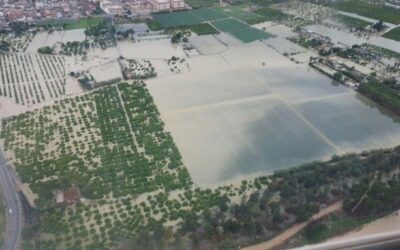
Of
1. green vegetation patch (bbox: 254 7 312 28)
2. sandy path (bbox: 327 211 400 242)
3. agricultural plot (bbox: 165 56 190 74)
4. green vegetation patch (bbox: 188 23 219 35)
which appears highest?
green vegetation patch (bbox: 254 7 312 28)

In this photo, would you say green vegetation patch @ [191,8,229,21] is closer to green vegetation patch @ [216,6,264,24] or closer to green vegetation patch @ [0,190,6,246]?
green vegetation patch @ [216,6,264,24]

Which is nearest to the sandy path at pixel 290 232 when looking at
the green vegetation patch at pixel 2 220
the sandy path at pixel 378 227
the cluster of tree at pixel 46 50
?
the sandy path at pixel 378 227

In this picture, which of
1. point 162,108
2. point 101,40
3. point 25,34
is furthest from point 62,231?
point 25,34

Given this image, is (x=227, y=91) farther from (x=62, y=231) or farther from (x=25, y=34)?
(x=25, y=34)

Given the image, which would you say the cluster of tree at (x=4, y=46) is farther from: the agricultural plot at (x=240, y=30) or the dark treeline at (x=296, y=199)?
the dark treeline at (x=296, y=199)

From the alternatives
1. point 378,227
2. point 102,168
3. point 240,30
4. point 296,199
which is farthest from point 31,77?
point 378,227

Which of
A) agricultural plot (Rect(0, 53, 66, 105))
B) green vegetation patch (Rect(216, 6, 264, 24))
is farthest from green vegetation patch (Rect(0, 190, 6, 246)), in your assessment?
green vegetation patch (Rect(216, 6, 264, 24))
